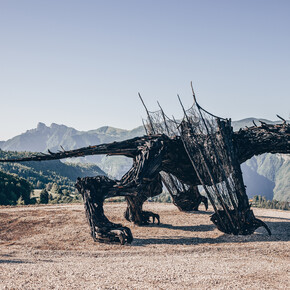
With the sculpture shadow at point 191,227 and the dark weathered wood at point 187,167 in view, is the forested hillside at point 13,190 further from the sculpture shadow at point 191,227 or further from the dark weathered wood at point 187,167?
the sculpture shadow at point 191,227

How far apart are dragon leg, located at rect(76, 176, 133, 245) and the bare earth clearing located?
13.6 inches

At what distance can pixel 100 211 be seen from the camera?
11430 millimetres

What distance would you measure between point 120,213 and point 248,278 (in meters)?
11.9

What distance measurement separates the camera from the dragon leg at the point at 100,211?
11031 millimetres

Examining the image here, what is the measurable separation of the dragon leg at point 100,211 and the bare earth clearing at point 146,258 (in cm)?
35

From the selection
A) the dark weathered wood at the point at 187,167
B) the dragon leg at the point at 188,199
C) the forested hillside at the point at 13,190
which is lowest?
the forested hillside at the point at 13,190

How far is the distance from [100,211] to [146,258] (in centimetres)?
297

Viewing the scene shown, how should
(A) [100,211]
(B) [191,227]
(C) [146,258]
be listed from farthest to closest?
(B) [191,227] < (A) [100,211] < (C) [146,258]

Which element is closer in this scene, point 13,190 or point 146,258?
point 146,258

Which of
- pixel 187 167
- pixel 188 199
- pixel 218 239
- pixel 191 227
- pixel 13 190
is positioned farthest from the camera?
pixel 13 190

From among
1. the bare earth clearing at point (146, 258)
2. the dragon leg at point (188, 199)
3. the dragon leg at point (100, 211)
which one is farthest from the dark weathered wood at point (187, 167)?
the dragon leg at point (188, 199)

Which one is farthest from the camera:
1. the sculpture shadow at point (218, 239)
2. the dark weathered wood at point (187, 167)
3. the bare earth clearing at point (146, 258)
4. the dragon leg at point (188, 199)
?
the dragon leg at point (188, 199)

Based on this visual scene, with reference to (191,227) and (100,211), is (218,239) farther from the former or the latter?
(100,211)

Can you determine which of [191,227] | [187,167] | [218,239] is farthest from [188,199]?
[218,239]
